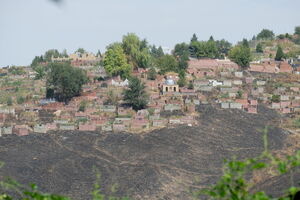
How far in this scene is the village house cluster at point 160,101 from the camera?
4534 cm

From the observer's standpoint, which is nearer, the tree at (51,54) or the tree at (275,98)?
the tree at (275,98)

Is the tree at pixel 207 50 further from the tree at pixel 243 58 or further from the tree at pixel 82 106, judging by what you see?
the tree at pixel 82 106

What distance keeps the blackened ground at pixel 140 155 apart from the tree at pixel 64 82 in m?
10.8

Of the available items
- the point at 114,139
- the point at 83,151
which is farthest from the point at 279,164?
the point at 114,139

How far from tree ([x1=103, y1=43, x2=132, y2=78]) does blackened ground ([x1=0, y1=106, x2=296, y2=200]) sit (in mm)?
18447

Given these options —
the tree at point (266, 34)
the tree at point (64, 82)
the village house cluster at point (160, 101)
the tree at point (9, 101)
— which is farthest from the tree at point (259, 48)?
the tree at point (9, 101)

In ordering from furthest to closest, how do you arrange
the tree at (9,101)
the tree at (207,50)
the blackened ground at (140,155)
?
the tree at (207,50)
the tree at (9,101)
the blackened ground at (140,155)

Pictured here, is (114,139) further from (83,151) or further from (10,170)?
(10,170)

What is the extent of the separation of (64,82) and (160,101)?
9176 millimetres

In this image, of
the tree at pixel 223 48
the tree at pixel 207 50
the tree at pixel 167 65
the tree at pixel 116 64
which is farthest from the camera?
the tree at pixel 223 48

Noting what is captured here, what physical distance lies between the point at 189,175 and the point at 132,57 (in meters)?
36.6

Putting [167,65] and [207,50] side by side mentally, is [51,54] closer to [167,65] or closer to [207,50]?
[207,50]

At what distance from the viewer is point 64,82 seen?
5366 cm

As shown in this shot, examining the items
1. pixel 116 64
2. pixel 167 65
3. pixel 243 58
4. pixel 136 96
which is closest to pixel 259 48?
pixel 243 58
